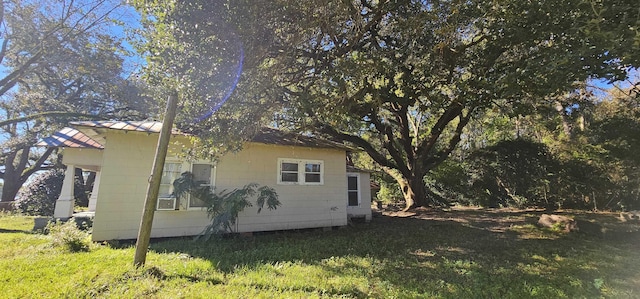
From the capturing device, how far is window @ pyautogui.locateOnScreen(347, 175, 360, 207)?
12.1 m

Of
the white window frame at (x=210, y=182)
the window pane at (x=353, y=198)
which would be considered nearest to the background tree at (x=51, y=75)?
the white window frame at (x=210, y=182)

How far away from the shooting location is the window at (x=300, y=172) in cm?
925

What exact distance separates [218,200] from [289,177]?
243 cm

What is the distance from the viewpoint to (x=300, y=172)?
952 cm

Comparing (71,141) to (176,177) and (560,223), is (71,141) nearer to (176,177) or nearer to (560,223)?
(176,177)

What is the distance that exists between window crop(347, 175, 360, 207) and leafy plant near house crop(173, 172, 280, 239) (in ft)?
16.6

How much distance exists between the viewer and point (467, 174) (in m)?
17.9

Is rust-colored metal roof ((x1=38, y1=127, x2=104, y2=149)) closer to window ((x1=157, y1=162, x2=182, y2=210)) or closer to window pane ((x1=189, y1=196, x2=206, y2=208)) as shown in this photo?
window ((x1=157, y1=162, x2=182, y2=210))

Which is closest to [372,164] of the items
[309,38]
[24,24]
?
[309,38]

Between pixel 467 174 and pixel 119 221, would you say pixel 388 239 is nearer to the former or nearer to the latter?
pixel 119 221

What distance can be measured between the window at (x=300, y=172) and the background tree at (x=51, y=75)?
23.8 feet

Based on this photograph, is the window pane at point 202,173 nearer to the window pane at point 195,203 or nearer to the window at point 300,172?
the window pane at point 195,203

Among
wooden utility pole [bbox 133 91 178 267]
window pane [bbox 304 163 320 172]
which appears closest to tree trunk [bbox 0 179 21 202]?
window pane [bbox 304 163 320 172]

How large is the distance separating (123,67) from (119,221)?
12.5m
